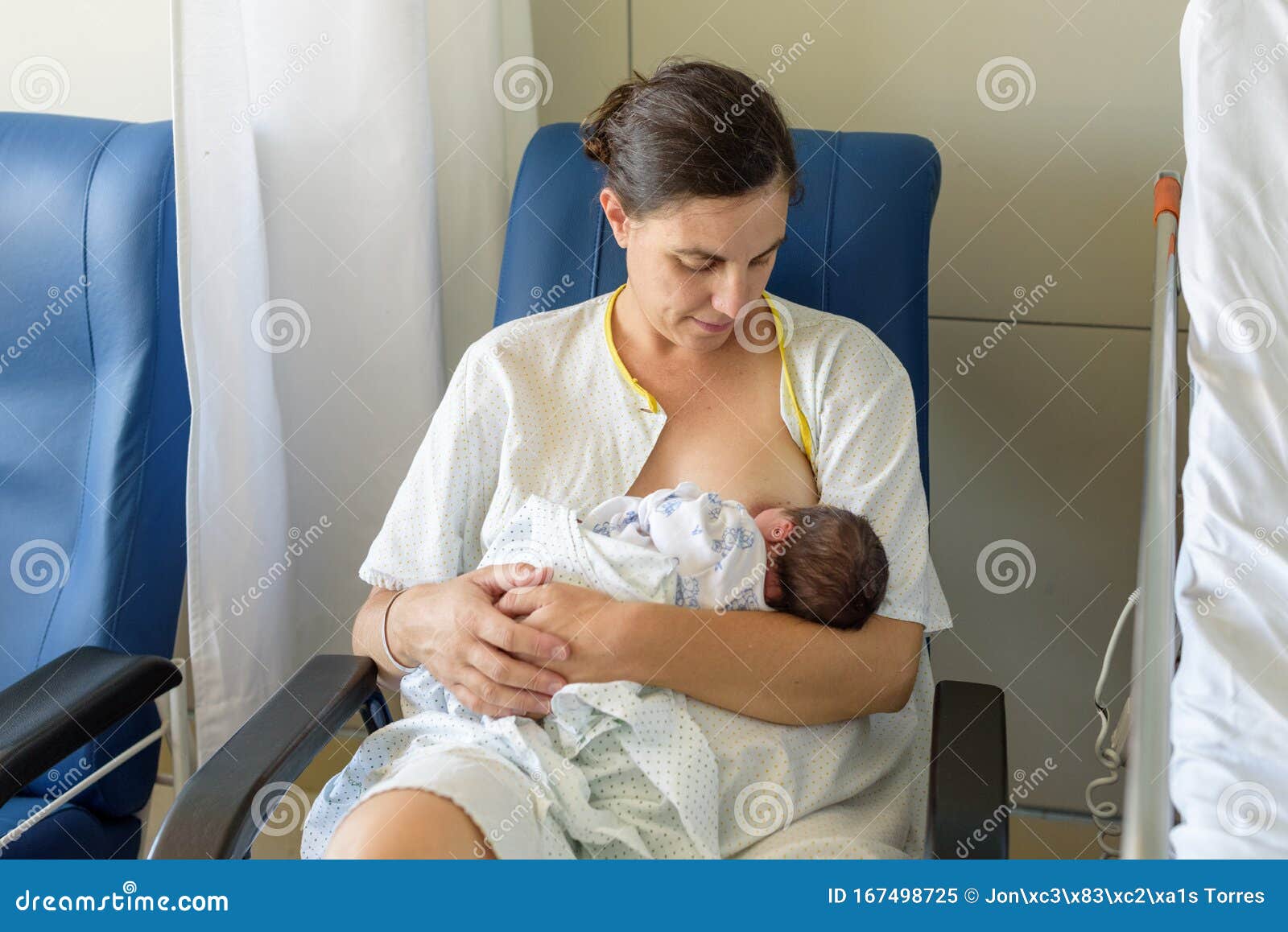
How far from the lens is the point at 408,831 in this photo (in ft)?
3.87

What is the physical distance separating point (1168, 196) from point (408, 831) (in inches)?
51.2

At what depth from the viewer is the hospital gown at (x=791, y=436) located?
1.45 m

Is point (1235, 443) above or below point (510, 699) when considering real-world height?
above

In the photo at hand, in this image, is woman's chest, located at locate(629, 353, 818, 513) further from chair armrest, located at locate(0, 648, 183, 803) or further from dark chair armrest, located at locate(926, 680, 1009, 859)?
chair armrest, located at locate(0, 648, 183, 803)

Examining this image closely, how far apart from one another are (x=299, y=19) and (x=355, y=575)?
90 centimetres

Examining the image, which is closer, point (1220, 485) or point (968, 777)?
point (968, 777)

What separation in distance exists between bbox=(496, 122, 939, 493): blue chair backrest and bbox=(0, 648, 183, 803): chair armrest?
0.74 metres

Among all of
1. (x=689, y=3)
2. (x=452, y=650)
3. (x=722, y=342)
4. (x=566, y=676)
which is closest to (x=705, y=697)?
(x=566, y=676)

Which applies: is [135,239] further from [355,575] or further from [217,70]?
[355,575]

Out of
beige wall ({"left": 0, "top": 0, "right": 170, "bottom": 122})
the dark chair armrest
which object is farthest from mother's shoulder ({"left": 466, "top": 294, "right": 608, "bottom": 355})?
beige wall ({"left": 0, "top": 0, "right": 170, "bottom": 122})

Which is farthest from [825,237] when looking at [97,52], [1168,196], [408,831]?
[97,52]

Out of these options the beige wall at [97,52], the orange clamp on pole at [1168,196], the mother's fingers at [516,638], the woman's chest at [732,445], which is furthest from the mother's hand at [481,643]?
the beige wall at [97,52]

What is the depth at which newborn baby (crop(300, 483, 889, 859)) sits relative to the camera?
4.28 ft

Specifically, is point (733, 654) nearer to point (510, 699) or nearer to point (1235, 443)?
point (510, 699)
